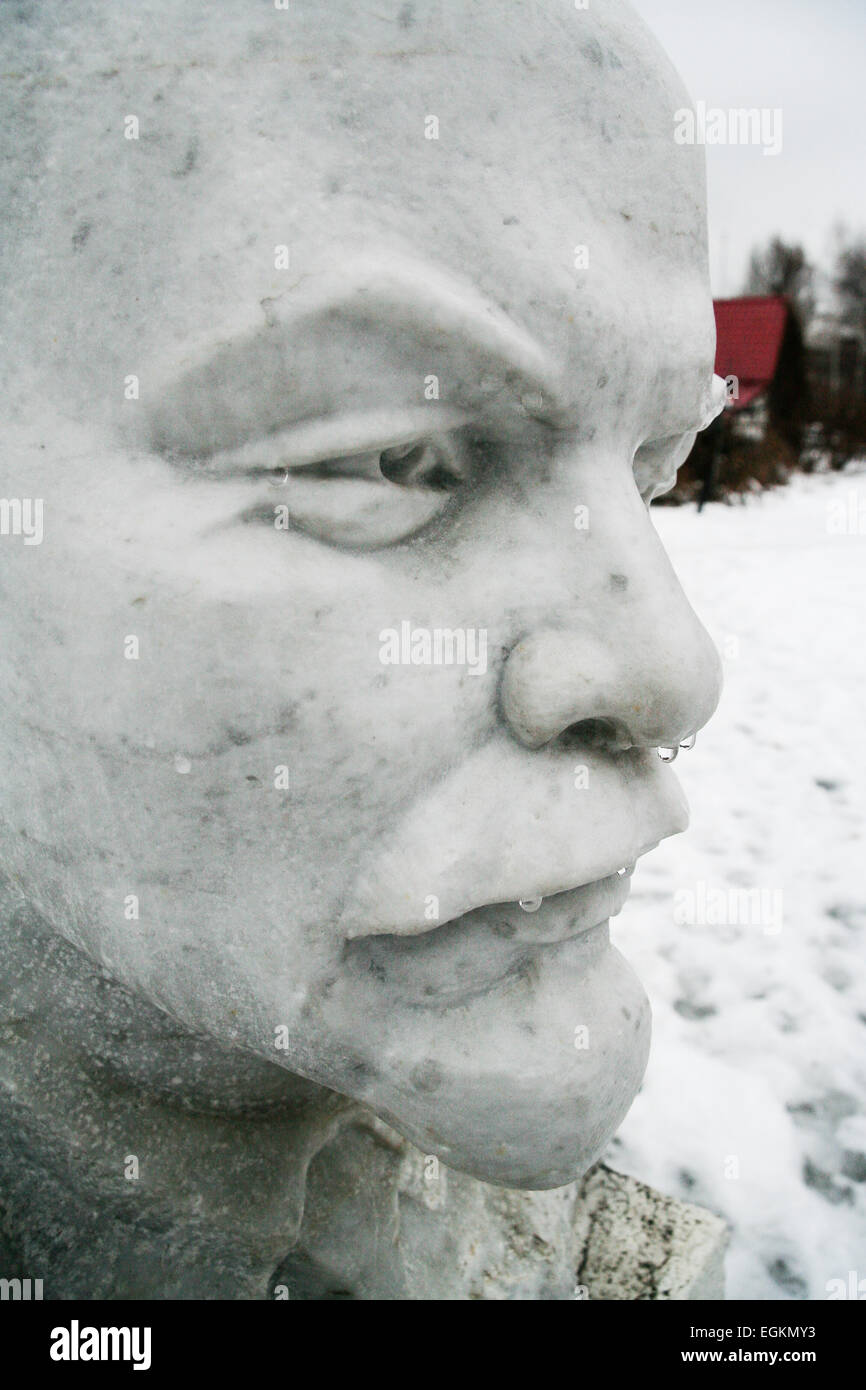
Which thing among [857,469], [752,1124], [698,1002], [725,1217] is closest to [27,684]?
[725,1217]

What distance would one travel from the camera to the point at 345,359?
0.86 metres

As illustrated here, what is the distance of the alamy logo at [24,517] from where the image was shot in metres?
0.92

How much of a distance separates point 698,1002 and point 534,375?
194 cm

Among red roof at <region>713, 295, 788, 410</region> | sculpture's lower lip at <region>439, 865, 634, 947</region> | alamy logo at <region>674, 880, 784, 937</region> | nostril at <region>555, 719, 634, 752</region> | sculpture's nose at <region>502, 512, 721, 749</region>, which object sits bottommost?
alamy logo at <region>674, 880, 784, 937</region>

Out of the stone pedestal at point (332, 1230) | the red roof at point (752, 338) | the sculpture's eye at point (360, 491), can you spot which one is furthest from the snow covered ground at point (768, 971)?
the red roof at point (752, 338)

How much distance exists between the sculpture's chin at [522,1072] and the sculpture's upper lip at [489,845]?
4.8 inches

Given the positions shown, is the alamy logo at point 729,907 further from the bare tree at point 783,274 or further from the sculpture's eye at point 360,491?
the bare tree at point 783,274

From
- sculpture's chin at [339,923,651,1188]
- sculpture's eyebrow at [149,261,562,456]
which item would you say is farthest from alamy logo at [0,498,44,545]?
sculpture's chin at [339,923,651,1188]

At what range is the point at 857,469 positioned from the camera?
40.3 feet

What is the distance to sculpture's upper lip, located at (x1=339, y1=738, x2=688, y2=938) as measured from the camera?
93 cm

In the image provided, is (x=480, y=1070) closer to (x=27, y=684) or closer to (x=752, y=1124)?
(x=27, y=684)

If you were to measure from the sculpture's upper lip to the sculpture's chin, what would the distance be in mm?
123

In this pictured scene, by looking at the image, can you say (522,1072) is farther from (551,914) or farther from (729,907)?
(729,907)

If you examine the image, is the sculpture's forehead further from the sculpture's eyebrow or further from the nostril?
the nostril
